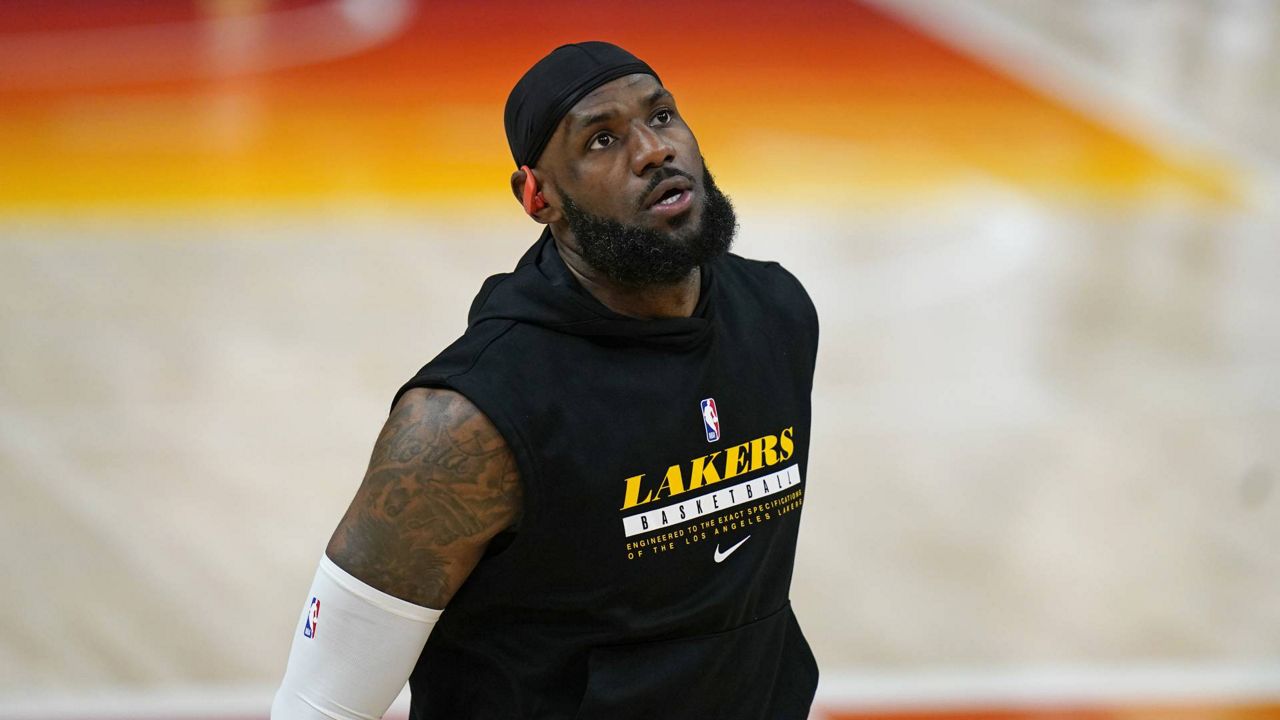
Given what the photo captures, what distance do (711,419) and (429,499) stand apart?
0.43 metres

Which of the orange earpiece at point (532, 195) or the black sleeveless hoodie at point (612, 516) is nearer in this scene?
the black sleeveless hoodie at point (612, 516)

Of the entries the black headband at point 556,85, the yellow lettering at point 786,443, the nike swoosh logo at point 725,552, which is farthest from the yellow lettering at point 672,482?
the black headband at point 556,85

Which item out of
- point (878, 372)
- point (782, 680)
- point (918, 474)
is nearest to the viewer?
point (782, 680)

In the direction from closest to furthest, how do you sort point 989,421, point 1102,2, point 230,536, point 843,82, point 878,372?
1. point 230,536
2. point 989,421
3. point 878,372
4. point 843,82
5. point 1102,2

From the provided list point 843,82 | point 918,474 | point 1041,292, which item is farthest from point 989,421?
point 843,82

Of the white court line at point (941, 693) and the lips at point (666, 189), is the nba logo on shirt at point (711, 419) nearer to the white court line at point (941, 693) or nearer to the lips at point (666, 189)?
the lips at point (666, 189)

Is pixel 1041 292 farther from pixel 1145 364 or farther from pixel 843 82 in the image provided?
pixel 843 82

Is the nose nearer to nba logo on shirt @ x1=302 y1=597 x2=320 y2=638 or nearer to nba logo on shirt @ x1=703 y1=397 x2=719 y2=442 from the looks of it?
nba logo on shirt @ x1=703 y1=397 x2=719 y2=442

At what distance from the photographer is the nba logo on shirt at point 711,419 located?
7.16 feet

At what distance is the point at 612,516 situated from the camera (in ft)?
6.81

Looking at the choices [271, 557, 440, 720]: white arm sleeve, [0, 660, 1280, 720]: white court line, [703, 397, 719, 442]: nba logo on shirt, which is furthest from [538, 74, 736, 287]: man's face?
[0, 660, 1280, 720]: white court line

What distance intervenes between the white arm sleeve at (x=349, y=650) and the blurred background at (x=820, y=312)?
237 cm

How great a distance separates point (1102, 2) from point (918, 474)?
920 centimetres

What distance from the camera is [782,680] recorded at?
245cm
